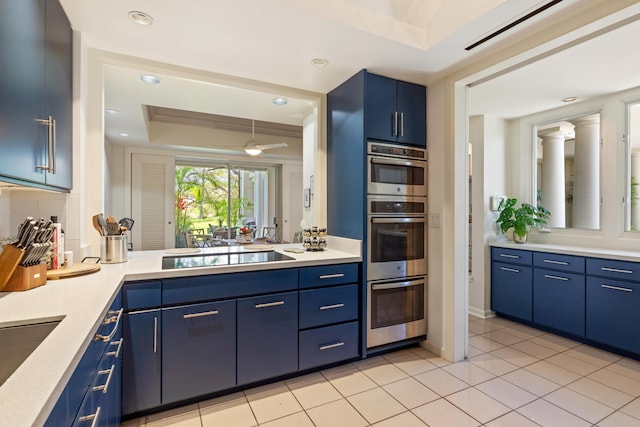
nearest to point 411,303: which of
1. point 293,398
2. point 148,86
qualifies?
point 293,398

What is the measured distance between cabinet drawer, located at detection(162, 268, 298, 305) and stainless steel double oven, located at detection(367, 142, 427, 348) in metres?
0.74

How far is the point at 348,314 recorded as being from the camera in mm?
2396

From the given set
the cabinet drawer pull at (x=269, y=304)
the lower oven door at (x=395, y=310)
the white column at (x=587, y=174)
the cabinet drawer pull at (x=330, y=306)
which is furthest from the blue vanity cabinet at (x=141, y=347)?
the white column at (x=587, y=174)

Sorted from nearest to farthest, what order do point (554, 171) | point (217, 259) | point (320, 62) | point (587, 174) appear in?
point (217, 259) < point (320, 62) < point (587, 174) < point (554, 171)

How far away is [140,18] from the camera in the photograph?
1.82 meters

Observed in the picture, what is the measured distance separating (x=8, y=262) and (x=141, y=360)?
0.80 meters

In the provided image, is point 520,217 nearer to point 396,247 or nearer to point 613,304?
point 613,304

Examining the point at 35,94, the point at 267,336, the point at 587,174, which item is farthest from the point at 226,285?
the point at 587,174

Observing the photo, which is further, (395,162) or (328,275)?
(395,162)

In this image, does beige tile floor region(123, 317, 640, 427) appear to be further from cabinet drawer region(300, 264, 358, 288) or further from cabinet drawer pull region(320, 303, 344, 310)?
cabinet drawer region(300, 264, 358, 288)

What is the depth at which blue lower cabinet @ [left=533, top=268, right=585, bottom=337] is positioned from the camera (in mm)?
2816

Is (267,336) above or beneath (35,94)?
beneath

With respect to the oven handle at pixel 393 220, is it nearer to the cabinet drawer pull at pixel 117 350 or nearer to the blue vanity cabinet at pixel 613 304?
the blue vanity cabinet at pixel 613 304

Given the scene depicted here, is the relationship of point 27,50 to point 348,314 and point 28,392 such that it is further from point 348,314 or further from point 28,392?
point 348,314
